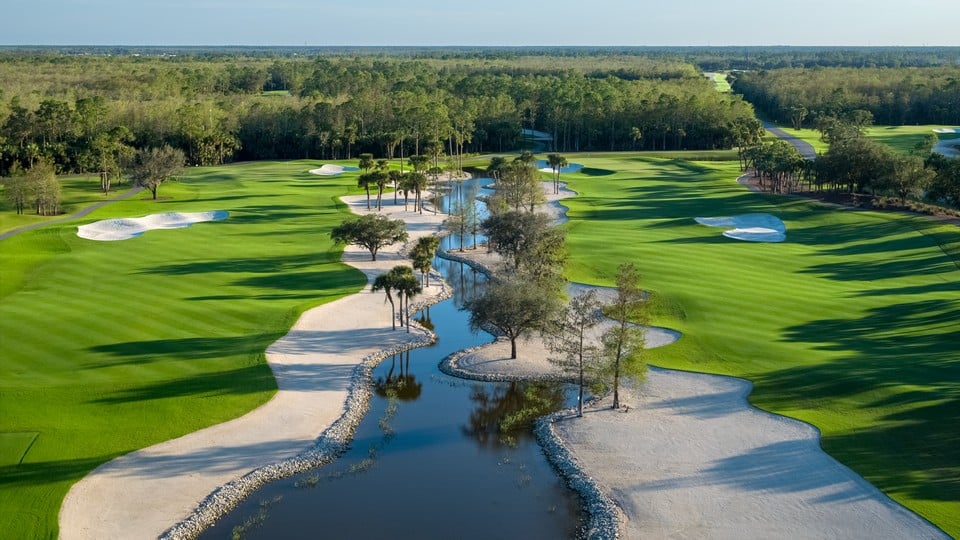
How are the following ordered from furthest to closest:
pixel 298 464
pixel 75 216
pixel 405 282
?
pixel 75 216 < pixel 405 282 < pixel 298 464

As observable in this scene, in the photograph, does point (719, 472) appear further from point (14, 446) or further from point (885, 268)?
point (885, 268)

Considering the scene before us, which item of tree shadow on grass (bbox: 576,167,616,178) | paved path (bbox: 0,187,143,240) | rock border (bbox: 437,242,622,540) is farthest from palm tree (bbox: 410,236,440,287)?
tree shadow on grass (bbox: 576,167,616,178)

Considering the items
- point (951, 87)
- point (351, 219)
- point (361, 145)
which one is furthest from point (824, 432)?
point (951, 87)

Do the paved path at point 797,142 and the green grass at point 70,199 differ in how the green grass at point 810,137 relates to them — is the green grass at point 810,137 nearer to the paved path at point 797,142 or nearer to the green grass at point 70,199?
the paved path at point 797,142

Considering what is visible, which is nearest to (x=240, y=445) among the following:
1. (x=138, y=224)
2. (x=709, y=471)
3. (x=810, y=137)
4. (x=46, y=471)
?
(x=46, y=471)

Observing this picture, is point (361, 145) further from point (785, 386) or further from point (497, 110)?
point (785, 386)

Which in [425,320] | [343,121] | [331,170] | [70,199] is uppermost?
[343,121]
